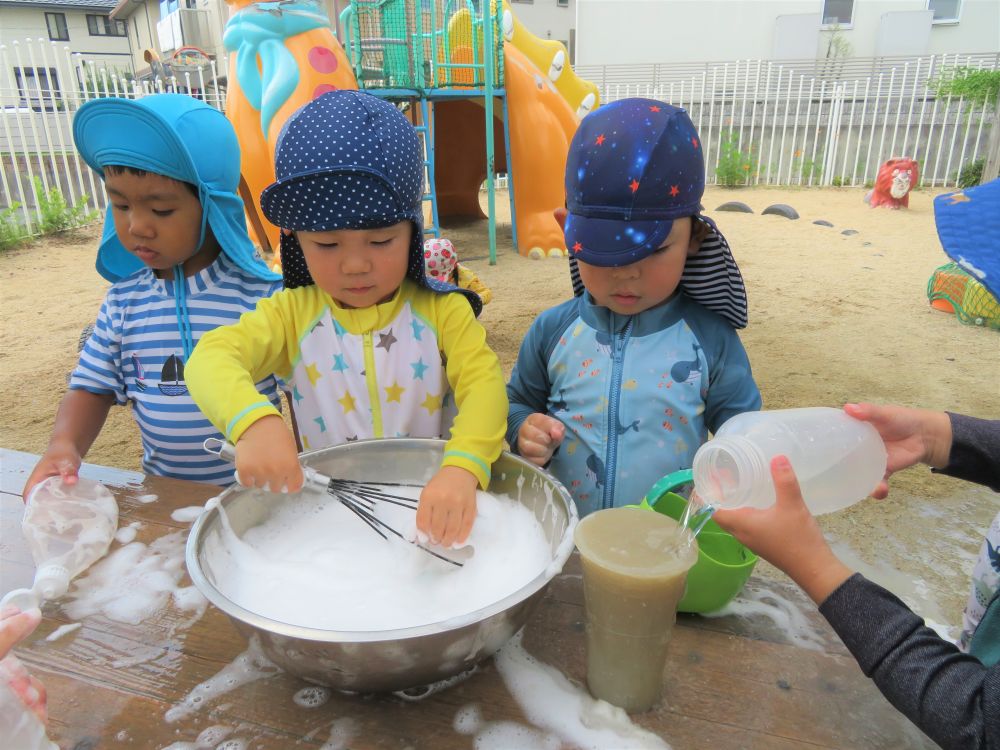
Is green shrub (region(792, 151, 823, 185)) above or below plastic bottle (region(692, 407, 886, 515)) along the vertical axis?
Result: below

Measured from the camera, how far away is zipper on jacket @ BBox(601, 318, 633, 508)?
162 cm

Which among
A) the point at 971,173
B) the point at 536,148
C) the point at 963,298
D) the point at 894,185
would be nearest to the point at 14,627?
the point at 963,298

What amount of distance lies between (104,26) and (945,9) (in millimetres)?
32698

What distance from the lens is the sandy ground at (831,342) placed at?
285 cm

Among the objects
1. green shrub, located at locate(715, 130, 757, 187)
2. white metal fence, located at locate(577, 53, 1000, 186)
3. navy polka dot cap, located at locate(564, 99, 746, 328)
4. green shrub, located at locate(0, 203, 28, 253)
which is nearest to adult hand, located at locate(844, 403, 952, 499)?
navy polka dot cap, located at locate(564, 99, 746, 328)

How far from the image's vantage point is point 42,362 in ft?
16.4

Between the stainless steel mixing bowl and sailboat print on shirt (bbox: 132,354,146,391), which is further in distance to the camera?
sailboat print on shirt (bbox: 132,354,146,391)

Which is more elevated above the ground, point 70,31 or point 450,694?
point 70,31

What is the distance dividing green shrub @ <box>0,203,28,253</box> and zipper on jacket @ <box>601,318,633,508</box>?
959 cm

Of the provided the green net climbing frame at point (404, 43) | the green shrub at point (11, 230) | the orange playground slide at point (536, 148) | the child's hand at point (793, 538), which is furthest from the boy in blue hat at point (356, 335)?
the green shrub at point (11, 230)

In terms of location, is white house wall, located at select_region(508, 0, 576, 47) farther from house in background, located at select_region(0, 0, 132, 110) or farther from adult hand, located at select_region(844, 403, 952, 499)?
adult hand, located at select_region(844, 403, 952, 499)

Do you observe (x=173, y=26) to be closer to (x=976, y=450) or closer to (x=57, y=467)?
(x=57, y=467)

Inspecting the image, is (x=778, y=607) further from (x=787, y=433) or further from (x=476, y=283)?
(x=476, y=283)

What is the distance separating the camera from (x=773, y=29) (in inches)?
749
